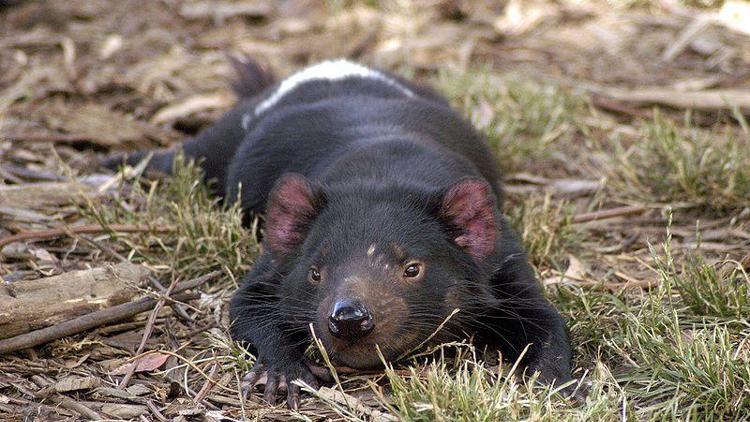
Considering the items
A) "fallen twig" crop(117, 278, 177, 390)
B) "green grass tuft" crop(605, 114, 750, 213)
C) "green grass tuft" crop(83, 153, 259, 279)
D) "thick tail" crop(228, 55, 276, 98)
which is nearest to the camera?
"fallen twig" crop(117, 278, 177, 390)

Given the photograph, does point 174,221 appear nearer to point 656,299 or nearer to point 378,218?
point 378,218

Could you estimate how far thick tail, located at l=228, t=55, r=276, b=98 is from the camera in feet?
17.2

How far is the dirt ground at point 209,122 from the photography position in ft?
10.1

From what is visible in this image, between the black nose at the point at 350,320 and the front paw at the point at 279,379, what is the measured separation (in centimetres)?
29

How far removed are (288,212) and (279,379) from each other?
521 millimetres

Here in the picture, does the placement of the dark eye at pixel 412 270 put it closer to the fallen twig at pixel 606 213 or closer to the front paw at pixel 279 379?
the front paw at pixel 279 379

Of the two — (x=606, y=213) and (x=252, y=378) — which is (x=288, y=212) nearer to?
(x=252, y=378)

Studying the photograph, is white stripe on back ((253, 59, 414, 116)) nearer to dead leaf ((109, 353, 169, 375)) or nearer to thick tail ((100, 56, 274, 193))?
thick tail ((100, 56, 274, 193))

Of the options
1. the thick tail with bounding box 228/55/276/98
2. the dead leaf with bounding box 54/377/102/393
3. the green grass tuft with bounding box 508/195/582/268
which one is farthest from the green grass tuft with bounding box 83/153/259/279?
the thick tail with bounding box 228/55/276/98

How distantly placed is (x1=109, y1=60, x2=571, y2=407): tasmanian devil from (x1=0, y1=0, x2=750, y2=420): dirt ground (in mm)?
156

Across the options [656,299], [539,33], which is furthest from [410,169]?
[539,33]

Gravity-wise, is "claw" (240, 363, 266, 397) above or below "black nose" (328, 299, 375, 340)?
below

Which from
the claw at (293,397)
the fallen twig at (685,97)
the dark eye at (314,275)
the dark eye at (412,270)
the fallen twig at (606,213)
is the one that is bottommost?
the fallen twig at (685,97)

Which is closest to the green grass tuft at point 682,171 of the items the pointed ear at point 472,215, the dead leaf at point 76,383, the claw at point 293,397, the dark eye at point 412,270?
the pointed ear at point 472,215
